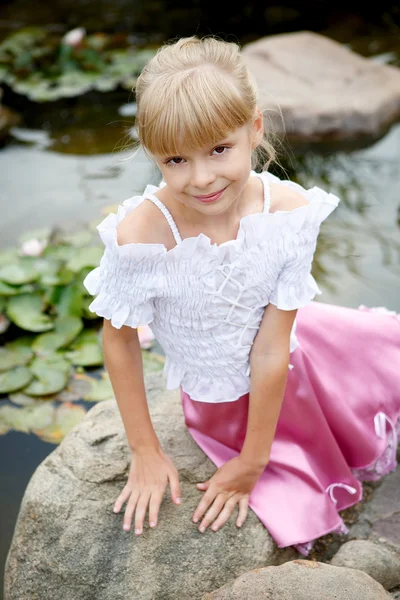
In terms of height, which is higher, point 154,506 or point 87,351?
point 154,506

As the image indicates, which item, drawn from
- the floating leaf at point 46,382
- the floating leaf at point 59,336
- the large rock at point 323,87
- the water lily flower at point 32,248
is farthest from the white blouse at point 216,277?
the large rock at point 323,87

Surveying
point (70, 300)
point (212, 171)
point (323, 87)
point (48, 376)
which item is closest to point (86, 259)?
point (70, 300)

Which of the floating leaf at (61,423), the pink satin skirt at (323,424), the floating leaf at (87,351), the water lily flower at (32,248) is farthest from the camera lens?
the water lily flower at (32,248)

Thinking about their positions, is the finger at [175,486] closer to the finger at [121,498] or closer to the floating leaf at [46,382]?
the finger at [121,498]

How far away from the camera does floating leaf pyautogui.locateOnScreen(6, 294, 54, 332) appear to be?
247cm

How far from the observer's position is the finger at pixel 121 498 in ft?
5.03

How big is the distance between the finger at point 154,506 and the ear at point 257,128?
0.75 metres

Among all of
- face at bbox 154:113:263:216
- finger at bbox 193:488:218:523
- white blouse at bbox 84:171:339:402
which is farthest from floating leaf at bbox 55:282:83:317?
face at bbox 154:113:263:216

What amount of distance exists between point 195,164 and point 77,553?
2.77ft

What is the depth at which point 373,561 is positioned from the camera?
152 centimetres

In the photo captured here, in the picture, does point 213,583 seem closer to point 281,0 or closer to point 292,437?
point 292,437

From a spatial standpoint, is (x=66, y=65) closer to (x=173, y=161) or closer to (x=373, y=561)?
(x=173, y=161)

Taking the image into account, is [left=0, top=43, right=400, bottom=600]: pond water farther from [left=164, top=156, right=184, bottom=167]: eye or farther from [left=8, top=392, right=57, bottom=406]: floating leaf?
[left=164, top=156, right=184, bottom=167]: eye

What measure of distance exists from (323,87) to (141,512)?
2949 millimetres
